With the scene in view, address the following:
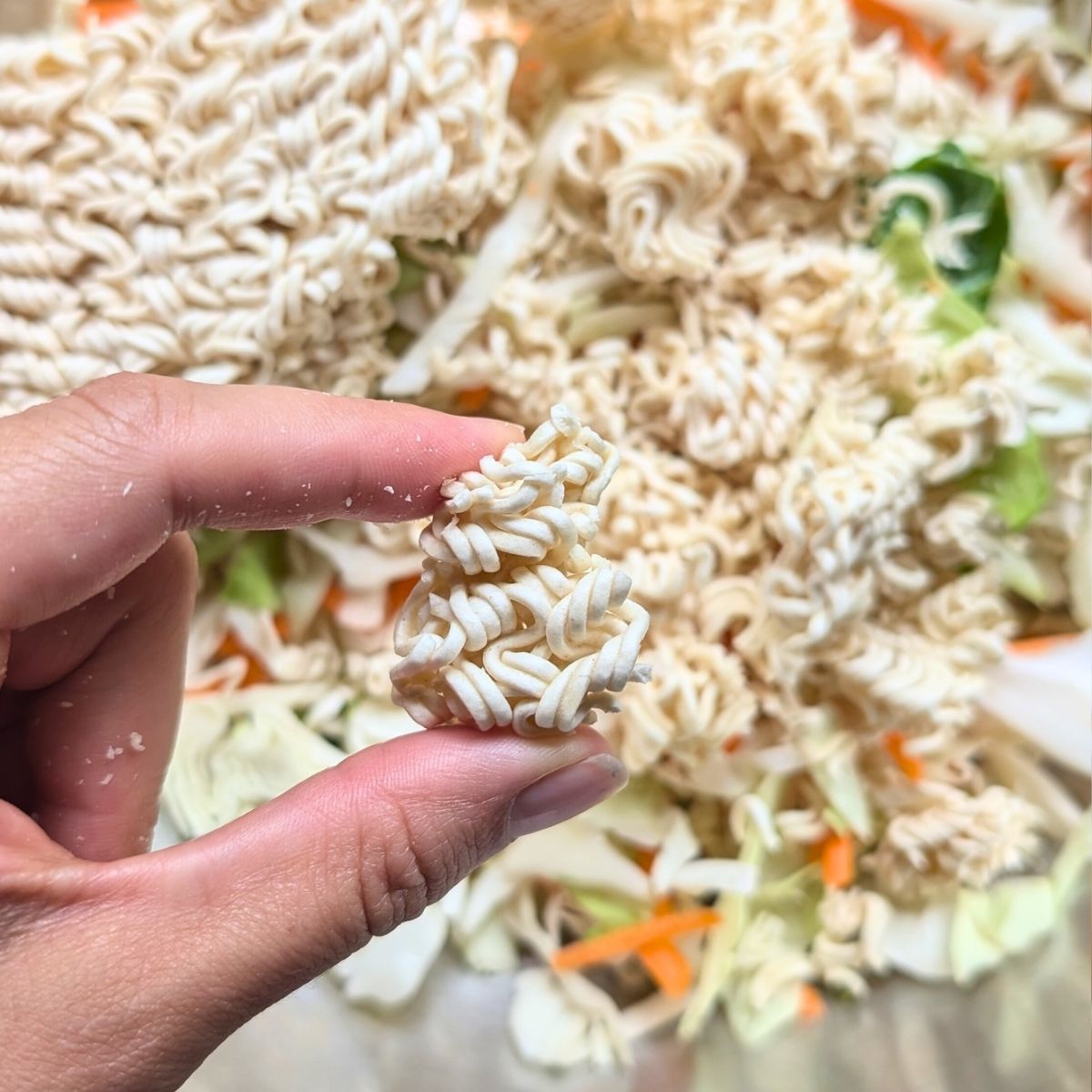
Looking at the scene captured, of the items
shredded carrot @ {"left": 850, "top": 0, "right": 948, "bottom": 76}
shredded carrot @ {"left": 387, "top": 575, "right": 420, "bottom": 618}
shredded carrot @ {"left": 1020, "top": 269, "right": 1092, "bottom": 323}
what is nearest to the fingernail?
shredded carrot @ {"left": 387, "top": 575, "right": 420, "bottom": 618}

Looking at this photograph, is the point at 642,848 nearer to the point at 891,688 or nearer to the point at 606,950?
the point at 606,950

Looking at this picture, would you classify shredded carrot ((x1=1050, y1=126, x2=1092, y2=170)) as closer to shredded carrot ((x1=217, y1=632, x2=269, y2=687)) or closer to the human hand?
the human hand

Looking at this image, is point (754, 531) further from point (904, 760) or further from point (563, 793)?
point (563, 793)

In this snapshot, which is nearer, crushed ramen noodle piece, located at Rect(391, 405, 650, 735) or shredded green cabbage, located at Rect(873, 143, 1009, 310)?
crushed ramen noodle piece, located at Rect(391, 405, 650, 735)

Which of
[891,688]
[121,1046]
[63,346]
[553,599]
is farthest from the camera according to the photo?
[891,688]

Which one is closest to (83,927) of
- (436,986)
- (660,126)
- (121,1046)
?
(121,1046)

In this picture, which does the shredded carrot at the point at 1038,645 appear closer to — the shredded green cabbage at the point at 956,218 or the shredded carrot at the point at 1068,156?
the shredded green cabbage at the point at 956,218
